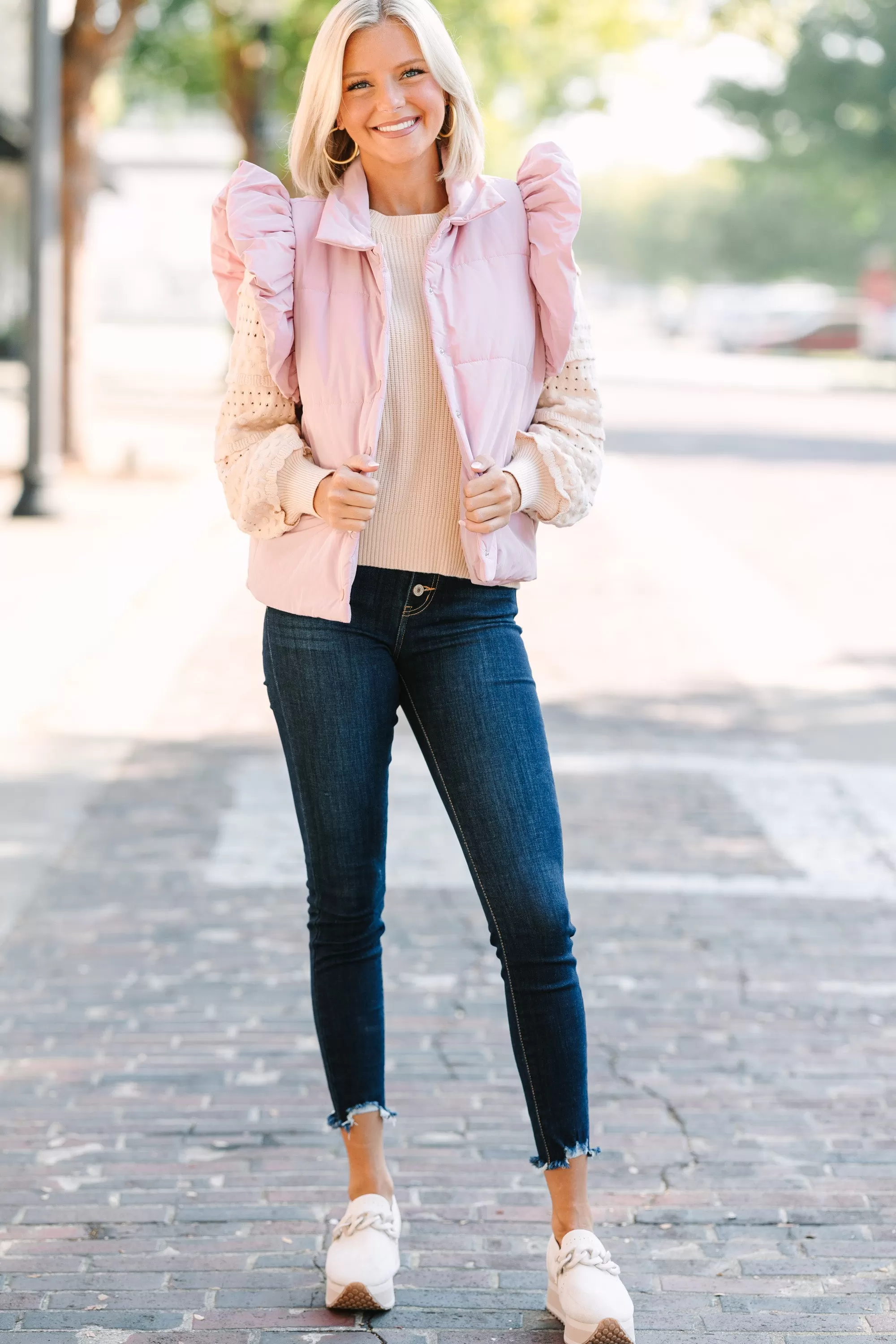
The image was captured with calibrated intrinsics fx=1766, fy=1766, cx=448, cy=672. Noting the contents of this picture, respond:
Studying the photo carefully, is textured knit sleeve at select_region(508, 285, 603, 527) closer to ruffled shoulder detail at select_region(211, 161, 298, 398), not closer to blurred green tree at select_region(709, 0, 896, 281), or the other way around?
ruffled shoulder detail at select_region(211, 161, 298, 398)

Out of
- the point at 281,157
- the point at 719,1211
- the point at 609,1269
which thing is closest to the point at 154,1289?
the point at 609,1269

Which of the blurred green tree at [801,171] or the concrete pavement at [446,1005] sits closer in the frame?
the concrete pavement at [446,1005]

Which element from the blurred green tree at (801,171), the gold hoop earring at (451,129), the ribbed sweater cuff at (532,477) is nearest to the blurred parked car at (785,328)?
the blurred green tree at (801,171)

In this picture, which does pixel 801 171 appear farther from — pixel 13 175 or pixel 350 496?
pixel 350 496

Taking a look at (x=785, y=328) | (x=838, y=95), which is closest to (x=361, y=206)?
(x=838, y=95)

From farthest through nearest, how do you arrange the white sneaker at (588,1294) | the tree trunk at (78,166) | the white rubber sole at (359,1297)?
the tree trunk at (78,166) → the white rubber sole at (359,1297) → the white sneaker at (588,1294)

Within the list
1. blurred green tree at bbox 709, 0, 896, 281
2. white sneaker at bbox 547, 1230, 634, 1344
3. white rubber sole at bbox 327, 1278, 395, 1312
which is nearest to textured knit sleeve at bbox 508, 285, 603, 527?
white sneaker at bbox 547, 1230, 634, 1344

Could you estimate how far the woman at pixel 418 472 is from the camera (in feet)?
8.93

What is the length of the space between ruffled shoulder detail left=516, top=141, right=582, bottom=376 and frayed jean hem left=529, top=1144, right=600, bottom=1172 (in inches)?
49.1

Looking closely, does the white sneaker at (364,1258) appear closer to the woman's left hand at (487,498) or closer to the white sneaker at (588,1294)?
the white sneaker at (588,1294)

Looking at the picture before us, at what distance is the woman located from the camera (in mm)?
2723

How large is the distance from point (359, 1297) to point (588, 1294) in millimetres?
381

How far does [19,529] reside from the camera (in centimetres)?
1161

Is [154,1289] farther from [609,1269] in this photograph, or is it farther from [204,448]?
[204,448]
